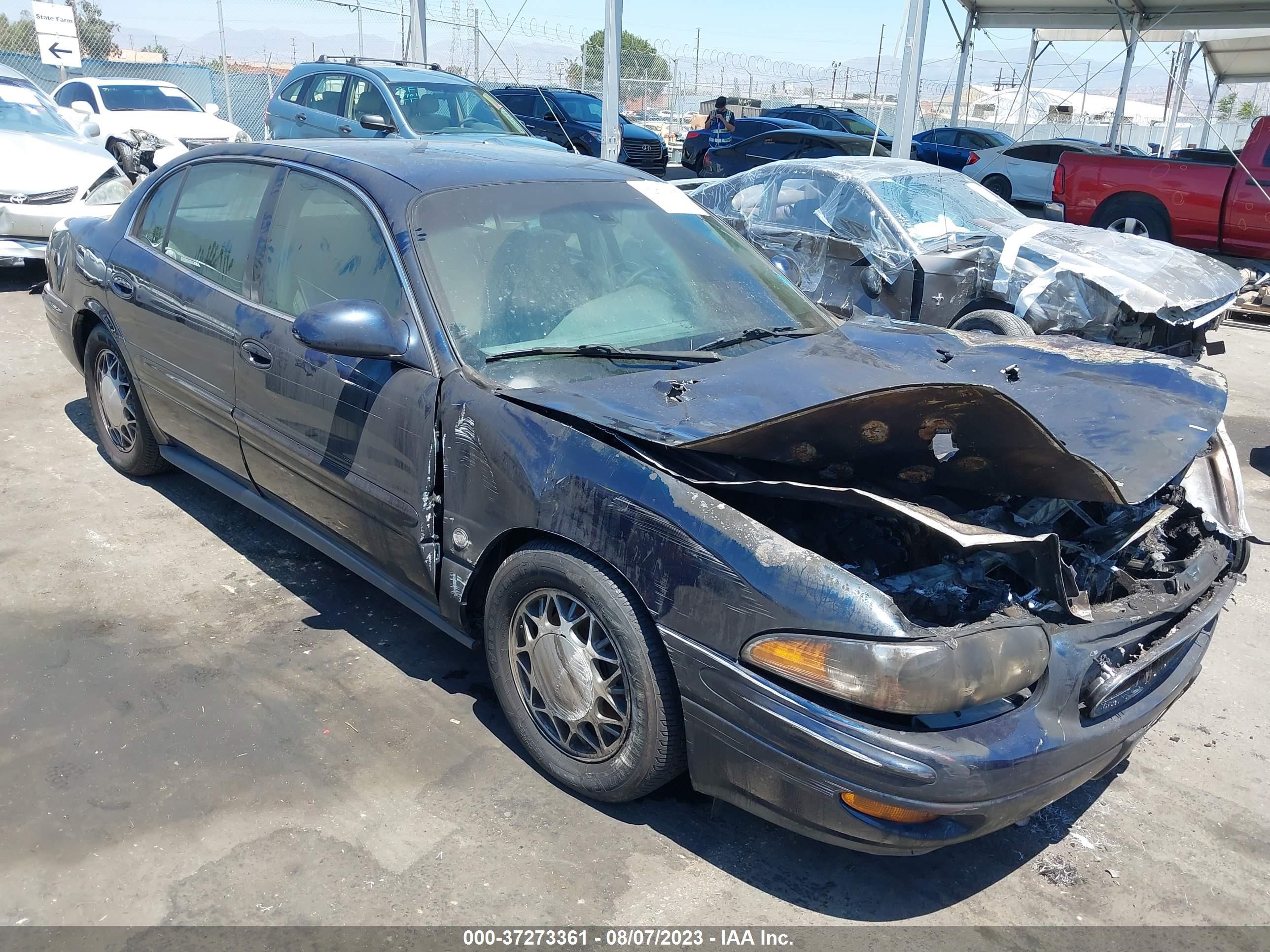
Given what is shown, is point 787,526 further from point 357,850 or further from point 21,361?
point 21,361

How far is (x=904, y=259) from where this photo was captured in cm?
737

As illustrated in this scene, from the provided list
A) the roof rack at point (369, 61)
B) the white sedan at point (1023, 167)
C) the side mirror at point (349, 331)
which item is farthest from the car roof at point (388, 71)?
the white sedan at point (1023, 167)

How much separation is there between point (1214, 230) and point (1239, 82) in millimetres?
24433

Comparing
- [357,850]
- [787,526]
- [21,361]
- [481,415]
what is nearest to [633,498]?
[787,526]

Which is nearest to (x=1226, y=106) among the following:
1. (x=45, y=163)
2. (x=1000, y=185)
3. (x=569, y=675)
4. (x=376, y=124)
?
(x=1000, y=185)

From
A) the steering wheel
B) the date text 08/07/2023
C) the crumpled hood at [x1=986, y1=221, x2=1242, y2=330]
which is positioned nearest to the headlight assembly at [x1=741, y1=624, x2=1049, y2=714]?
the date text 08/07/2023

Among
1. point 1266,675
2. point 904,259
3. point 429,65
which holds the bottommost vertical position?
point 1266,675

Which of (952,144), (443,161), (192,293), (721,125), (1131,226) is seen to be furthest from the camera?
(952,144)

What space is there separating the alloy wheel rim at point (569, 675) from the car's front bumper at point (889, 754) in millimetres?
265

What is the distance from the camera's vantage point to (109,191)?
823 centimetres

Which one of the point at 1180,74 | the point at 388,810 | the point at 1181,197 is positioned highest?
the point at 1180,74

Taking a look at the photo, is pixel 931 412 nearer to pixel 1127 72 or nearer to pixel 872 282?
pixel 872 282

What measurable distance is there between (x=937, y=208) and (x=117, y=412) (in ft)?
19.7

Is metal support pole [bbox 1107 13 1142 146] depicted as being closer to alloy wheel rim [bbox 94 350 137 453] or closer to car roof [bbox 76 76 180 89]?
car roof [bbox 76 76 180 89]
